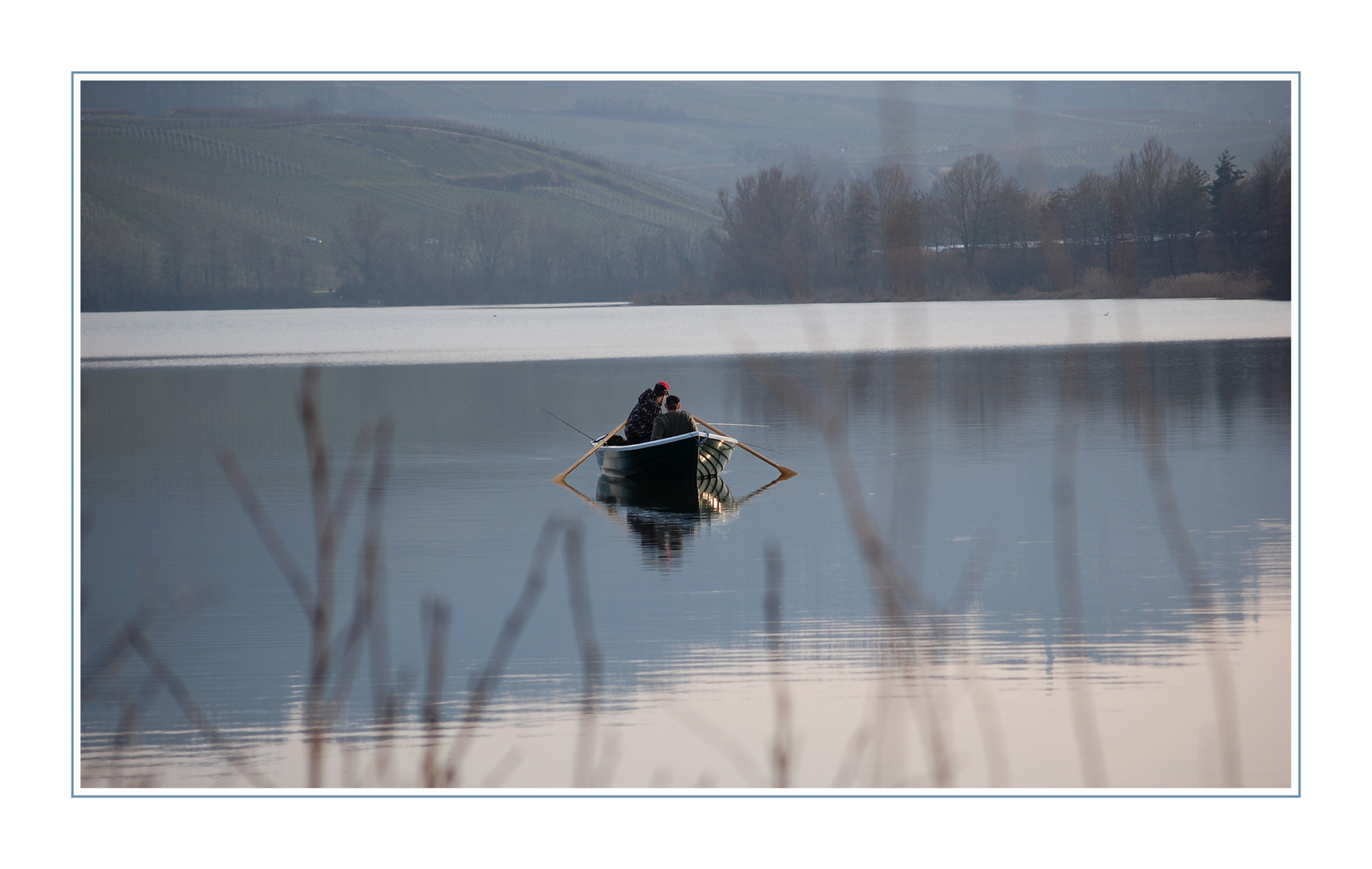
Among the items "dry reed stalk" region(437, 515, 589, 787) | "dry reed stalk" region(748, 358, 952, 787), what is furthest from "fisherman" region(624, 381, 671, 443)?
"dry reed stalk" region(437, 515, 589, 787)

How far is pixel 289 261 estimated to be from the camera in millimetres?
104062

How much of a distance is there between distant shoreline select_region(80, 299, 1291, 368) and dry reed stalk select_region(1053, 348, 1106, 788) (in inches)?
631

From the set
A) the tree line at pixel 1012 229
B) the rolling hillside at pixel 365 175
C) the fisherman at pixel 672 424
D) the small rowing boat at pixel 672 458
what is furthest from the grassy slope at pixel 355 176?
the fisherman at pixel 672 424

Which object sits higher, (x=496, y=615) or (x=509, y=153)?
(x=509, y=153)

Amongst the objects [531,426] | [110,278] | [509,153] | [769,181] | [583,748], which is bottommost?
[583,748]

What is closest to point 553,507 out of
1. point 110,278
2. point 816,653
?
point 816,653

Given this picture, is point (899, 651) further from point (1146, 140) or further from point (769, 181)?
point (769, 181)

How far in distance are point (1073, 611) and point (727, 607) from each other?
2.29 meters

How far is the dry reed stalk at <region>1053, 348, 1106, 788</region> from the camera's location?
388cm

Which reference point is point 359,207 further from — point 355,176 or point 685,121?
point 685,121

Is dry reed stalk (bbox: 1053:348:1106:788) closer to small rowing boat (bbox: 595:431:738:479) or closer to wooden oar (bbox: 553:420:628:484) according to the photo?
small rowing boat (bbox: 595:431:738:479)

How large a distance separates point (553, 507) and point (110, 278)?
6366 centimetres

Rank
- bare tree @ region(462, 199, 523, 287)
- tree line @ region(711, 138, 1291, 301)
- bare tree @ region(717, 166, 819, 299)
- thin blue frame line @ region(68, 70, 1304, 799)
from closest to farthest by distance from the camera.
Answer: thin blue frame line @ region(68, 70, 1304, 799)
tree line @ region(711, 138, 1291, 301)
bare tree @ region(717, 166, 819, 299)
bare tree @ region(462, 199, 523, 287)

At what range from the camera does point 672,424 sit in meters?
14.6
